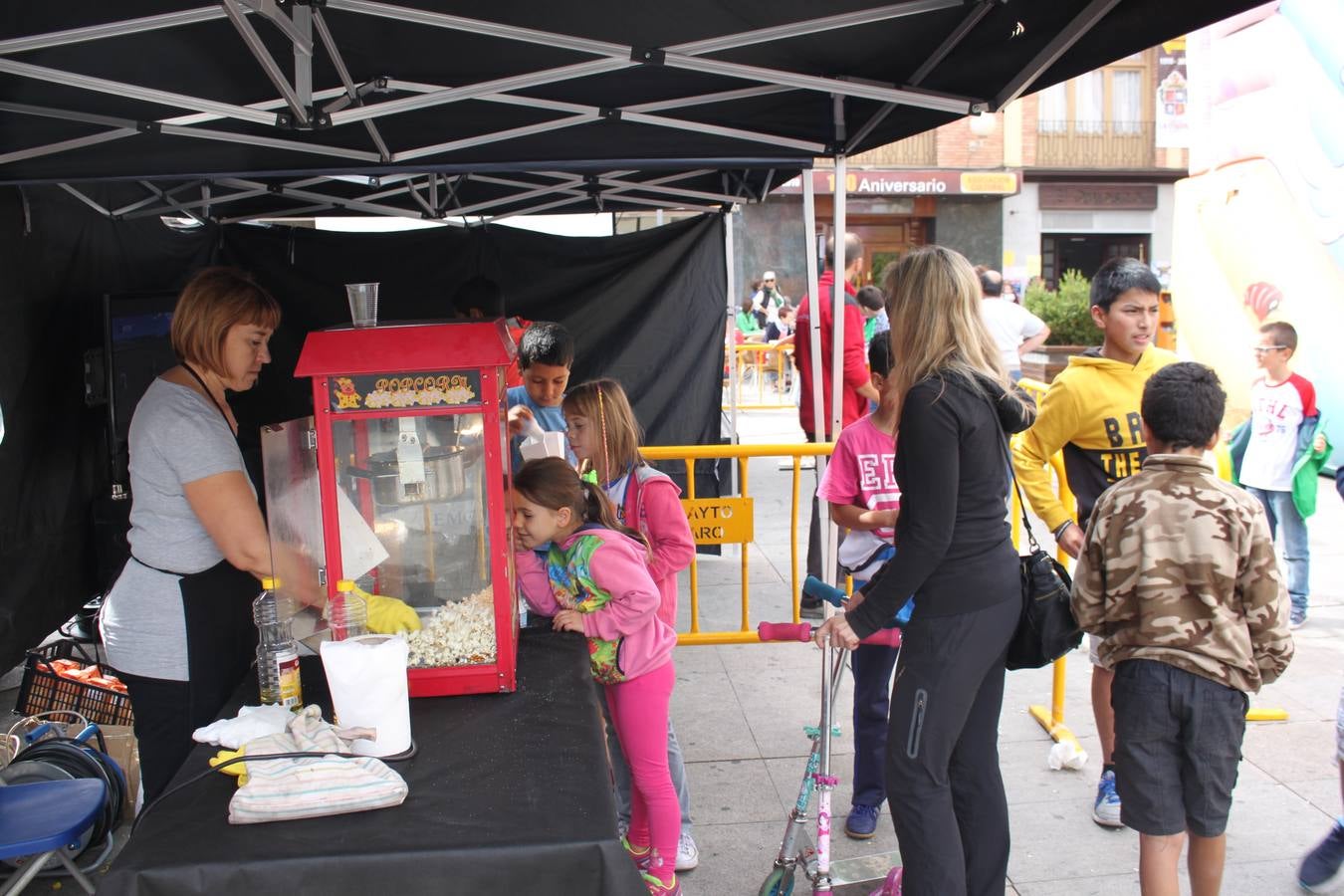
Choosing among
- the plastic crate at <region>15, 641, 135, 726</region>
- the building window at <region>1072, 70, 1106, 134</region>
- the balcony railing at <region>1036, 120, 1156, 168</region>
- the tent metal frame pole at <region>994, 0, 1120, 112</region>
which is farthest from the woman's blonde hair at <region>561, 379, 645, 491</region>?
the building window at <region>1072, 70, 1106, 134</region>

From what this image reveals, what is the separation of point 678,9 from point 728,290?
15.6ft

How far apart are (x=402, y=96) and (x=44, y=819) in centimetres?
258

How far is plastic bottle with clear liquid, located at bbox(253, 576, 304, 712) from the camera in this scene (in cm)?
231

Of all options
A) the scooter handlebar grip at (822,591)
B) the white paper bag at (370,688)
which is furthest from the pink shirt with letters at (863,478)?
the white paper bag at (370,688)

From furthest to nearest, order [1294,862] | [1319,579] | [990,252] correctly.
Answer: [990,252]
[1319,579]
[1294,862]

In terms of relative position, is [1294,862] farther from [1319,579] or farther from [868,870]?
[1319,579]

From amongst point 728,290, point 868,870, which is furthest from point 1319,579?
point 868,870

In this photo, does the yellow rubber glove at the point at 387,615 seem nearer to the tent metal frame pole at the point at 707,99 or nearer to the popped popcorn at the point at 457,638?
the popped popcorn at the point at 457,638

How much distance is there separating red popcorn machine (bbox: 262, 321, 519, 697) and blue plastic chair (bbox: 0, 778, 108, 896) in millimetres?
1046

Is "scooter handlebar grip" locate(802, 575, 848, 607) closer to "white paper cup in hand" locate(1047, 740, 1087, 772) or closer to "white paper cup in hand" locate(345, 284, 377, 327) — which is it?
"white paper cup in hand" locate(345, 284, 377, 327)

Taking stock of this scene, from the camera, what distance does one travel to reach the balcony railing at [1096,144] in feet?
89.2

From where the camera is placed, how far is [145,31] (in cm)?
276

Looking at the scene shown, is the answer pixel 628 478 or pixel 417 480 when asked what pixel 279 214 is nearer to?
pixel 628 478

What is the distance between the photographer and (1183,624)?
103 inches
